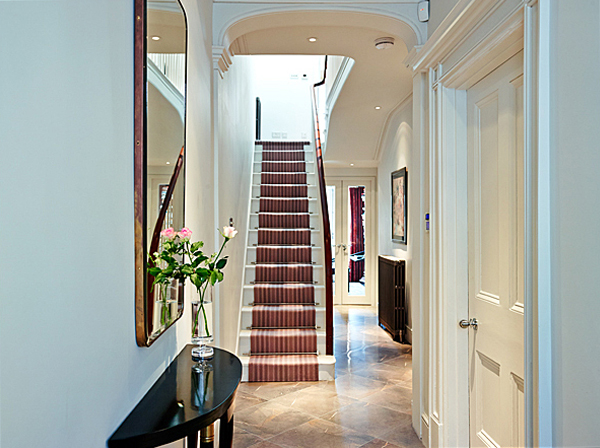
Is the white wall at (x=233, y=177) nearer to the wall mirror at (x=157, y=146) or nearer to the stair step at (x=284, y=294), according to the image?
the stair step at (x=284, y=294)

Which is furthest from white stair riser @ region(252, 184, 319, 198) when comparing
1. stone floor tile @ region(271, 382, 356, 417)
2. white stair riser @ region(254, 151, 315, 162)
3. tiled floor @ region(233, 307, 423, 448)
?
stone floor tile @ region(271, 382, 356, 417)

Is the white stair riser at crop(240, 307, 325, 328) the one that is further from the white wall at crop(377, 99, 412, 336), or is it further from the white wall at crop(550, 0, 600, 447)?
the white wall at crop(550, 0, 600, 447)

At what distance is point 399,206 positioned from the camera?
5.73 metres

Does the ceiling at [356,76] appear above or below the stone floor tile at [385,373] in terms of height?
above

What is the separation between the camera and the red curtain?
24.5 ft

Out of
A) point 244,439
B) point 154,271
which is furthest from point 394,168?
point 154,271

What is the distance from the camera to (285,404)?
3.54 meters

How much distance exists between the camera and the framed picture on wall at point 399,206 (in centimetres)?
550

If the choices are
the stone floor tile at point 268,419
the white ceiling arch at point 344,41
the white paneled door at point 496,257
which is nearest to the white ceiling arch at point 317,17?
the white ceiling arch at point 344,41

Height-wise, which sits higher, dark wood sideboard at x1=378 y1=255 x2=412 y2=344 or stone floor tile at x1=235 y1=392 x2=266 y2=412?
dark wood sideboard at x1=378 y1=255 x2=412 y2=344

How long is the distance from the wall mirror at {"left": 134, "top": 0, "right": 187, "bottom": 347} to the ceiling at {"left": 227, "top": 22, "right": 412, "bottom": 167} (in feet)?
5.31

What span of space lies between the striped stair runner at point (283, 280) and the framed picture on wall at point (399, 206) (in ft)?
3.66

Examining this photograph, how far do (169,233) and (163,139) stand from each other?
0.36m

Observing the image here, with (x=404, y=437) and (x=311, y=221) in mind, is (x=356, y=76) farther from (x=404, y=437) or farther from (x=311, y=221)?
(x=404, y=437)
